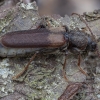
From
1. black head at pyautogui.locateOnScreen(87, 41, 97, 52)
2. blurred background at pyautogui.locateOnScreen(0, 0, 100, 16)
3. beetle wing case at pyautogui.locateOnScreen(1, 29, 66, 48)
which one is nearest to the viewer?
beetle wing case at pyautogui.locateOnScreen(1, 29, 66, 48)

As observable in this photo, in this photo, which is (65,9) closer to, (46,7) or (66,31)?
(46,7)

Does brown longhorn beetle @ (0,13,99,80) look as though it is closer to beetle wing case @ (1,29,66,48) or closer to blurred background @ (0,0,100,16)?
beetle wing case @ (1,29,66,48)

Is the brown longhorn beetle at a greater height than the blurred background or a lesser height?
greater

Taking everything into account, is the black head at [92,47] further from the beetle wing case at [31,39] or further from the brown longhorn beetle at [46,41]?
the beetle wing case at [31,39]

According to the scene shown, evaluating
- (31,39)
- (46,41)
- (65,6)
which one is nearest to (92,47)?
(46,41)

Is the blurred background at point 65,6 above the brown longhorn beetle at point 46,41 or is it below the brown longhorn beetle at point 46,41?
below

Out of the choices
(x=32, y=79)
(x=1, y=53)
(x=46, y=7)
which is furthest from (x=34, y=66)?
(x=46, y=7)

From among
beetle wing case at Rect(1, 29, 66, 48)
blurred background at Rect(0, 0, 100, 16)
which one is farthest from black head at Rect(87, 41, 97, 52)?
blurred background at Rect(0, 0, 100, 16)

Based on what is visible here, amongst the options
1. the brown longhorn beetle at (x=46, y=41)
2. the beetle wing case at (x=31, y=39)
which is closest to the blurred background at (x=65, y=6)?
the brown longhorn beetle at (x=46, y=41)
